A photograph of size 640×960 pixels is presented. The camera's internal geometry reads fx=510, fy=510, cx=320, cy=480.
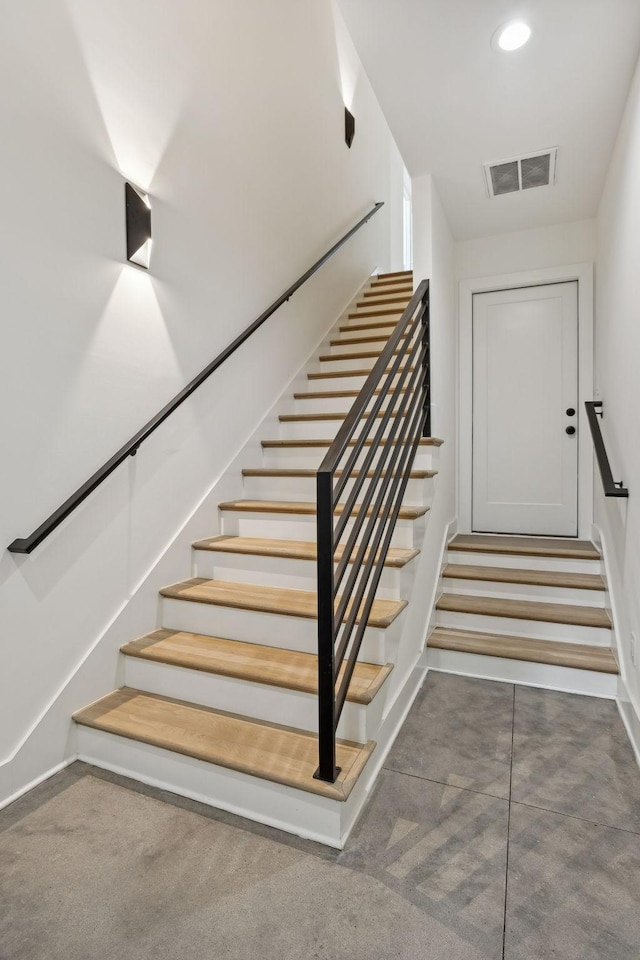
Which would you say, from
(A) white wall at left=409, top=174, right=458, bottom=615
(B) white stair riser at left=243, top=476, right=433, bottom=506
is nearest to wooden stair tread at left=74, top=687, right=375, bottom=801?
(A) white wall at left=409, top=174, right=458, bottom=615

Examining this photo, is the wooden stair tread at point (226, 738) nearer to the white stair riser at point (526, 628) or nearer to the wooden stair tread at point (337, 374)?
the white stair riser at point (526, 628)

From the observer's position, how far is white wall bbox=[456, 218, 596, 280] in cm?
361

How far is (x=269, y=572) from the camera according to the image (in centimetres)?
239

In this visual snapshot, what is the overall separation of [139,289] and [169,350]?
298 mm

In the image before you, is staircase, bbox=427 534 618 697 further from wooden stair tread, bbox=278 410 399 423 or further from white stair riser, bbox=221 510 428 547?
wooden stair tread, bbox=278 410 399 423

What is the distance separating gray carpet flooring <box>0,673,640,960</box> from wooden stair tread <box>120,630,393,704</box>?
0.34 meters

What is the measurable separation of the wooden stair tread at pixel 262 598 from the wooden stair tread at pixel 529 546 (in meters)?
1.30

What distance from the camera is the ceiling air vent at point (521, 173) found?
2865 millimetres

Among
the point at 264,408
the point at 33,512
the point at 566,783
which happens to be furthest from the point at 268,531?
the point at 566,783

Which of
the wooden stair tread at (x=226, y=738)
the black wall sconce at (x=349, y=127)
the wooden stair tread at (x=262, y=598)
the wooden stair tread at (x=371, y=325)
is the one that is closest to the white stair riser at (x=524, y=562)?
the wooden stair tread at (x=262, y=598)

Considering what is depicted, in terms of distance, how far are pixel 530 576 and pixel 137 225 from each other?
8.77 feet

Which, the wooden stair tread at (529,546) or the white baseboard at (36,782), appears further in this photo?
the wooden stair tread at (529,546)

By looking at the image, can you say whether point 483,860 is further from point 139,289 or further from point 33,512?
point 139,289

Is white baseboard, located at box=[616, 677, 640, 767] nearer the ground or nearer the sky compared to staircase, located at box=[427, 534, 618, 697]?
nearer the ground
